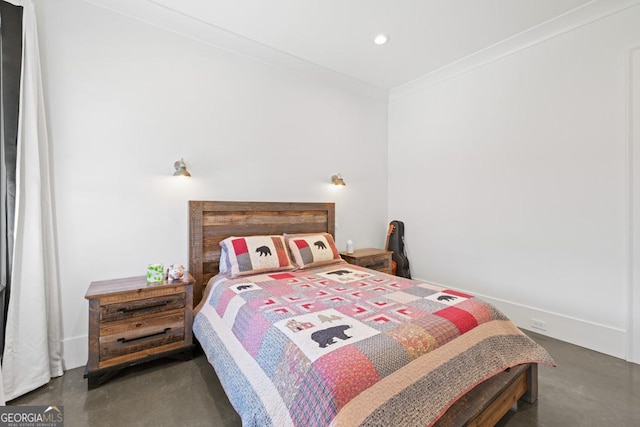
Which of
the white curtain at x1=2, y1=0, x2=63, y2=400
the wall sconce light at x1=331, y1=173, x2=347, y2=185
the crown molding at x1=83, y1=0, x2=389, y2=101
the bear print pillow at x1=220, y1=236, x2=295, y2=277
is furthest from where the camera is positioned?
the wall sconce light at x1=331, y1=173, x2=347, y2=185

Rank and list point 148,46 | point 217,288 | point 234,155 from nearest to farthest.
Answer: point 217,288
point 148,46
point 234,155

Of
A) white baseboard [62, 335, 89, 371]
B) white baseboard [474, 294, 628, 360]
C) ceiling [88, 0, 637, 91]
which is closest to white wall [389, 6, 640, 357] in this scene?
white baseboard [474, 294, 628, 360]

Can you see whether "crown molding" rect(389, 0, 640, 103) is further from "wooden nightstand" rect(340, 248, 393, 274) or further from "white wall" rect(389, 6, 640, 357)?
"wooden nightstand" rect(340, 248, 393, 274)

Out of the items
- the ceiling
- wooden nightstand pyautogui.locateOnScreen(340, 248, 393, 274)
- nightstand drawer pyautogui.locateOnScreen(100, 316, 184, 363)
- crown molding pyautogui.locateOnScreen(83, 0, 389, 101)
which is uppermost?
the ceiling

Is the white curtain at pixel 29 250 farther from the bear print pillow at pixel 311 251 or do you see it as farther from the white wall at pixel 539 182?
the white wall at pixel 539 182

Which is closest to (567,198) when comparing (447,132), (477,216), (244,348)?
(477,216)

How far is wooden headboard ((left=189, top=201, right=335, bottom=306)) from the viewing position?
8.59ft

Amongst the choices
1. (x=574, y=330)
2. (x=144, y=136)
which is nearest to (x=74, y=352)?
(x=144, y=136)

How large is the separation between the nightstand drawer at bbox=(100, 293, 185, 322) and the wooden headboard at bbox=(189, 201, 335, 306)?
16.5 inches

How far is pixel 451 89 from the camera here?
137 inches

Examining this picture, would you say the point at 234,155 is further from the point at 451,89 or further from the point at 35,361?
the point at 451,89

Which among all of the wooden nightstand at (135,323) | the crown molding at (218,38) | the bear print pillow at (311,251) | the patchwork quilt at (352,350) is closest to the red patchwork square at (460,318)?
the patchwork quilt at (352,350)

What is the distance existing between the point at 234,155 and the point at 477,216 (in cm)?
276

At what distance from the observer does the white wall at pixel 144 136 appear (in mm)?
2156
